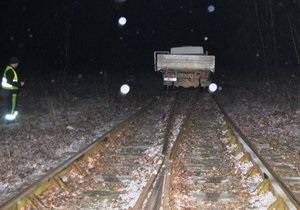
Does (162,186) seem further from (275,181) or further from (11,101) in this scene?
(11,101)

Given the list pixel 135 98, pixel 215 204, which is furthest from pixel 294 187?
pixel 135 98

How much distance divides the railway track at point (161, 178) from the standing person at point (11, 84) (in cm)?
343

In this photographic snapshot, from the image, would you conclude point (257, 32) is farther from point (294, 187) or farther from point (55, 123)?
point (294, 187)

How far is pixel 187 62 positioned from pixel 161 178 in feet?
53.2

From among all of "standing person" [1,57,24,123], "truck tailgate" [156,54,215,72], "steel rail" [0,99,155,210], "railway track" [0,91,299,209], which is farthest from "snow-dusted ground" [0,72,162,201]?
"truck tailgate" [156,54,215,72]

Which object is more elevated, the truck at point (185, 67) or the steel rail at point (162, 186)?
the truck at point (185, 67)

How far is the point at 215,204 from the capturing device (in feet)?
21.2

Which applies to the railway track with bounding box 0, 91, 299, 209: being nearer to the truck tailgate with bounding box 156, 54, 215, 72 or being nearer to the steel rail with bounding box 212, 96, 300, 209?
the steel rail with bounding box 212, 96, 300, 209

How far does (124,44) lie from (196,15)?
15396 mm

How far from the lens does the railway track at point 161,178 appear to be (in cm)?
639

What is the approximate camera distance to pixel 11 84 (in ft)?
42.2

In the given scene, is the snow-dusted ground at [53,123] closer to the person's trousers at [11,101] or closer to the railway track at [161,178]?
the person's trousers at [11,101]

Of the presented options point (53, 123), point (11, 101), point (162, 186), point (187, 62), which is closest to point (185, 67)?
point (187, 62)

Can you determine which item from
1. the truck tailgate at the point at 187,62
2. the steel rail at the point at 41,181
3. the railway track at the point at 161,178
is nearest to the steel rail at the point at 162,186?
the railway track at the point at 161,178
